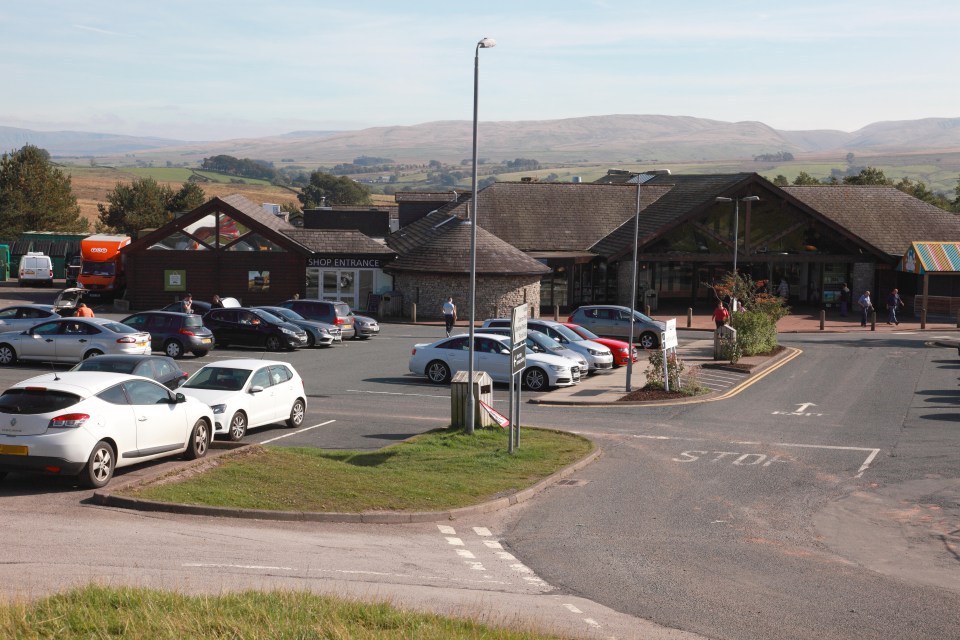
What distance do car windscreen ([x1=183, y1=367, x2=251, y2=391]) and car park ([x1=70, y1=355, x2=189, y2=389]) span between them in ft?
2.42

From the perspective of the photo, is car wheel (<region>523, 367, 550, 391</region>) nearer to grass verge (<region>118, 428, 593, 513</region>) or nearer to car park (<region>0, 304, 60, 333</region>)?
grass verge (<region>118, 428, 593, 513</region>)

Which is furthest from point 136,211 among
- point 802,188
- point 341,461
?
point 341,461

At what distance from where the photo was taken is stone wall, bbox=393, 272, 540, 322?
166 feet

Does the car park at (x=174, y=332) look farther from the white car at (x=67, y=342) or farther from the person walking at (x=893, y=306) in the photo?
the person walking at (x=893, y=306)

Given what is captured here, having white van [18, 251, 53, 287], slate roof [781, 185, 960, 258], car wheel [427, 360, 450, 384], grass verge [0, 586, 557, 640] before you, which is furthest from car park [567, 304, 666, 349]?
white van [18, 251, 53, 287]

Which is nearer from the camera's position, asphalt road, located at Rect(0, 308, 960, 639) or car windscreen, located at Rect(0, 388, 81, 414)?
asphalt road, located at Rect(0, 308, 960, 639)

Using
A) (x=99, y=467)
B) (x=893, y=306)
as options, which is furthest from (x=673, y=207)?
(x=99, y=467)

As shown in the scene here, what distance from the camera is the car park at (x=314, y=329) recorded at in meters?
38.3

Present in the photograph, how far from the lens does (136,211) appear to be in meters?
93.4

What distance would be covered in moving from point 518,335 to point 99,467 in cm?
751

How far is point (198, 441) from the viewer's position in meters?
17.3

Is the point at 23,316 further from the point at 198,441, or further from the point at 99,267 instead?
the point at 99,267

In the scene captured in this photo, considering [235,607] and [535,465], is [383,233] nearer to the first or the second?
[535,465]

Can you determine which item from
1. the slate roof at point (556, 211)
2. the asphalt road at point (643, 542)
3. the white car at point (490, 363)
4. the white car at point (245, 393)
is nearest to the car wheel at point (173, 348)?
the white car at point (490, 363)
